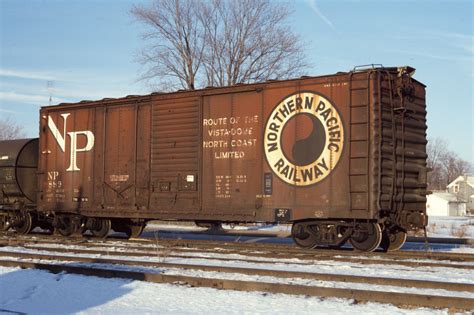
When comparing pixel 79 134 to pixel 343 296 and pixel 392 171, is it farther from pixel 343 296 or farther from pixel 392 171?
pixel 343 296

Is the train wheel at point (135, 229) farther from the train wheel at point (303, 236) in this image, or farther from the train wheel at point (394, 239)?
the train wheel at point (394, 239)

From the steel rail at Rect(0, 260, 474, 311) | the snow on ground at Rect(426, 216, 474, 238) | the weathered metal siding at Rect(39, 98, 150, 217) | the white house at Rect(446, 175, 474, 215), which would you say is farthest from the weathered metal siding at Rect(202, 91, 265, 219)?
the white house at Rect(446, 175, 474, 215)

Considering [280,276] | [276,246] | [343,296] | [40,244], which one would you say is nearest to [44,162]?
[40,244]

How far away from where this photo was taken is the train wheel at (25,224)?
18.1 metres

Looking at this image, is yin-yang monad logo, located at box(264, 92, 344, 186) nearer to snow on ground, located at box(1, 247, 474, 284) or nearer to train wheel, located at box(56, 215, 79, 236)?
snow on ground, located at box(1, 247, 474, 284)

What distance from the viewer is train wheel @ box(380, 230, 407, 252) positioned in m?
13.2

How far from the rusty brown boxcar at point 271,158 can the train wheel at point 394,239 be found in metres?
0.03

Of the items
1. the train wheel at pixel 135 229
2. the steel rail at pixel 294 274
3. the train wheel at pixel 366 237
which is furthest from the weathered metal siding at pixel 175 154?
the train wheel at pixel 366 237

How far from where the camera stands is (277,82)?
44.0 ft

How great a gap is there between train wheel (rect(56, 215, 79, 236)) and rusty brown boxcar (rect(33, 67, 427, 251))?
524 millimetres

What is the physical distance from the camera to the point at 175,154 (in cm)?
1479

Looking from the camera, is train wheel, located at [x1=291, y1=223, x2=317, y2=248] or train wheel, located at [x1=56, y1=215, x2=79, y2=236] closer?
train wheel, located at [x1=291, y1=223, x2=317, y2=248]

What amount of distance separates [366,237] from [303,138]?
2.78 metres

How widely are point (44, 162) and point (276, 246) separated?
8.57 metres
